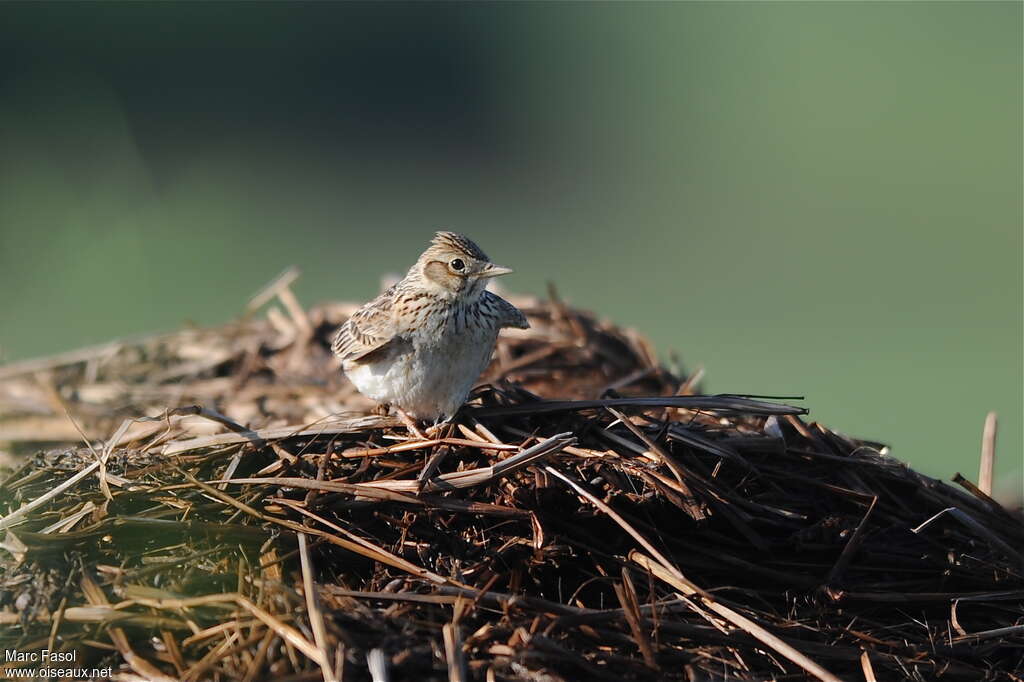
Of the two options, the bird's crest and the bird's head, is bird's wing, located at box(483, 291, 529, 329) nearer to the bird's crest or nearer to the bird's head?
the bird's head

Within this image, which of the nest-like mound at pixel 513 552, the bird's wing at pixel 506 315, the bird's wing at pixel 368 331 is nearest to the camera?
the nest-like mound at pixel 513 552

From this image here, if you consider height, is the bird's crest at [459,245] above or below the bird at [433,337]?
above

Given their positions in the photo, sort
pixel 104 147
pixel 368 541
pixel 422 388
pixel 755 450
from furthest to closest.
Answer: pixel 104 147
pixel 422 388
pixel 755 450
pixel 368 541

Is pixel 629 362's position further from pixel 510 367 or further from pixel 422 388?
pixel 422 388

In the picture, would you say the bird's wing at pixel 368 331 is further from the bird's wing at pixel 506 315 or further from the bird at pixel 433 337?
the bird's wing at pixel 506 315

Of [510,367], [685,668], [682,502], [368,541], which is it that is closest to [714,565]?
[682,502]

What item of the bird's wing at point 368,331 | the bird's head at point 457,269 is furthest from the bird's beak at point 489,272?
the bird's wing at point 368,331
